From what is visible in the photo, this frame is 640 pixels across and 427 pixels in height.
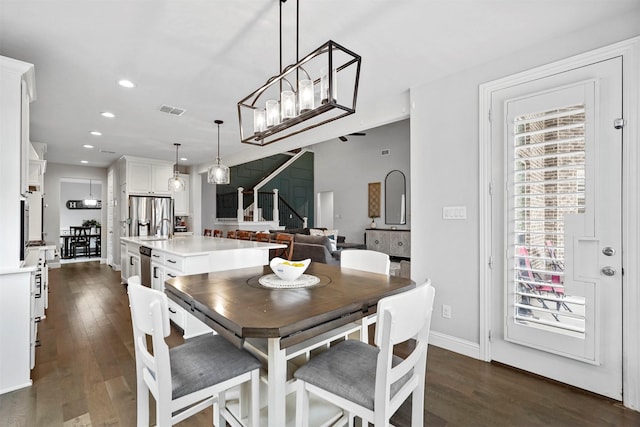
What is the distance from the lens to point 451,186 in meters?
2.83

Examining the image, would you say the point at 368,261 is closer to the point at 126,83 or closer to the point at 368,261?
the point at 368,261

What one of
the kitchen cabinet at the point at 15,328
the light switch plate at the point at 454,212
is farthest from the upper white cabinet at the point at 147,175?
the light switch plate at the point at 454,212

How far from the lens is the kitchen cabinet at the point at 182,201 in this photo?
7.63m

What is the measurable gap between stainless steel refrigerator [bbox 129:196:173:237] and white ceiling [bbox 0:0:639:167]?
10.5 feet

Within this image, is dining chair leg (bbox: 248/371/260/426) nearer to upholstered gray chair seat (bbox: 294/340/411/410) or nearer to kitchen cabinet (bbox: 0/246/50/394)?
upholstered gray chair seat (bbox: 294/340/411/410)

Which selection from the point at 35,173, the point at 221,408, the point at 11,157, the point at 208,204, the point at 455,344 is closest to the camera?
the point at 221,408

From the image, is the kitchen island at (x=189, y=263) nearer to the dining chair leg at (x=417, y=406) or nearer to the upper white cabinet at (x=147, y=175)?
→ the dining chair leg at (x=417, y=406)

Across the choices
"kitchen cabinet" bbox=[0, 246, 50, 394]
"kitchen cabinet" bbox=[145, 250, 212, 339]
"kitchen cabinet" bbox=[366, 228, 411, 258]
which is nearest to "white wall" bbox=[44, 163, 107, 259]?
"kitchen cabinet" bbox=[145, 250, 212, 339]

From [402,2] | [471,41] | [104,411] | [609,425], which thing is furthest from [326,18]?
[609,425]

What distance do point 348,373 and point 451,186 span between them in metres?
2.07

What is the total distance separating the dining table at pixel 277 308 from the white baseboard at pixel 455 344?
1.31 metres

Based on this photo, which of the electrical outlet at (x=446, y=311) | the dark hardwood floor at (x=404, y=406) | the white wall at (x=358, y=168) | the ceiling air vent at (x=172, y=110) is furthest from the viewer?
the white wall at (x=358, y=168)

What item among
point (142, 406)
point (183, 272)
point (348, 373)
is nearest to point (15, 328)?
Answer: point (183, 272)

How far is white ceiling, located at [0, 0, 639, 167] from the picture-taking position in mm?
1918
